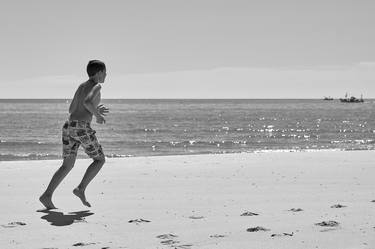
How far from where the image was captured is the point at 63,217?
622 centimetres

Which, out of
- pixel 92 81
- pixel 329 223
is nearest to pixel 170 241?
→ pixel 329 223

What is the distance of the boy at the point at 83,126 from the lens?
6613mm

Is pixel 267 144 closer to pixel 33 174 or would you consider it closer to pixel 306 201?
pixel 33 174

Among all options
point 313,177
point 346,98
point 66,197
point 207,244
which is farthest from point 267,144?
point 346,98

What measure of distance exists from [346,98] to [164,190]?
19371 cm

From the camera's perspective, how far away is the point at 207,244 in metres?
4.99

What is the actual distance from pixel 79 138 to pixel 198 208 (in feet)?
4.87

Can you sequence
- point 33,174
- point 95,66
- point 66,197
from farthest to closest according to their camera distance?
point 33,174
point 66,197
point 95,66

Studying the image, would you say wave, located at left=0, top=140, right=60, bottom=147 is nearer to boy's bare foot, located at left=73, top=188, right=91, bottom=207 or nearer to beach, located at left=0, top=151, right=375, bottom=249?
beach, located at left=0, top=151, right=375, bottom=249

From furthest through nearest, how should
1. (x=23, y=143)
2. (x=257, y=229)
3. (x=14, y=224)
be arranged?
(x=23, y=143) < (x=14, y=224) < (x=257, y=229)

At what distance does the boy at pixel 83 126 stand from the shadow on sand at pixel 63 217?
260mm

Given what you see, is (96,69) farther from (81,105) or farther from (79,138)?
(79,138)

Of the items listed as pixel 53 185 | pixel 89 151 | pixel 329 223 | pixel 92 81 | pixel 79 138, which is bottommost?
pixel 329 223

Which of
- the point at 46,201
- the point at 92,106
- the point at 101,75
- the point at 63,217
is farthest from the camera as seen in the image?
the point at 101,75
